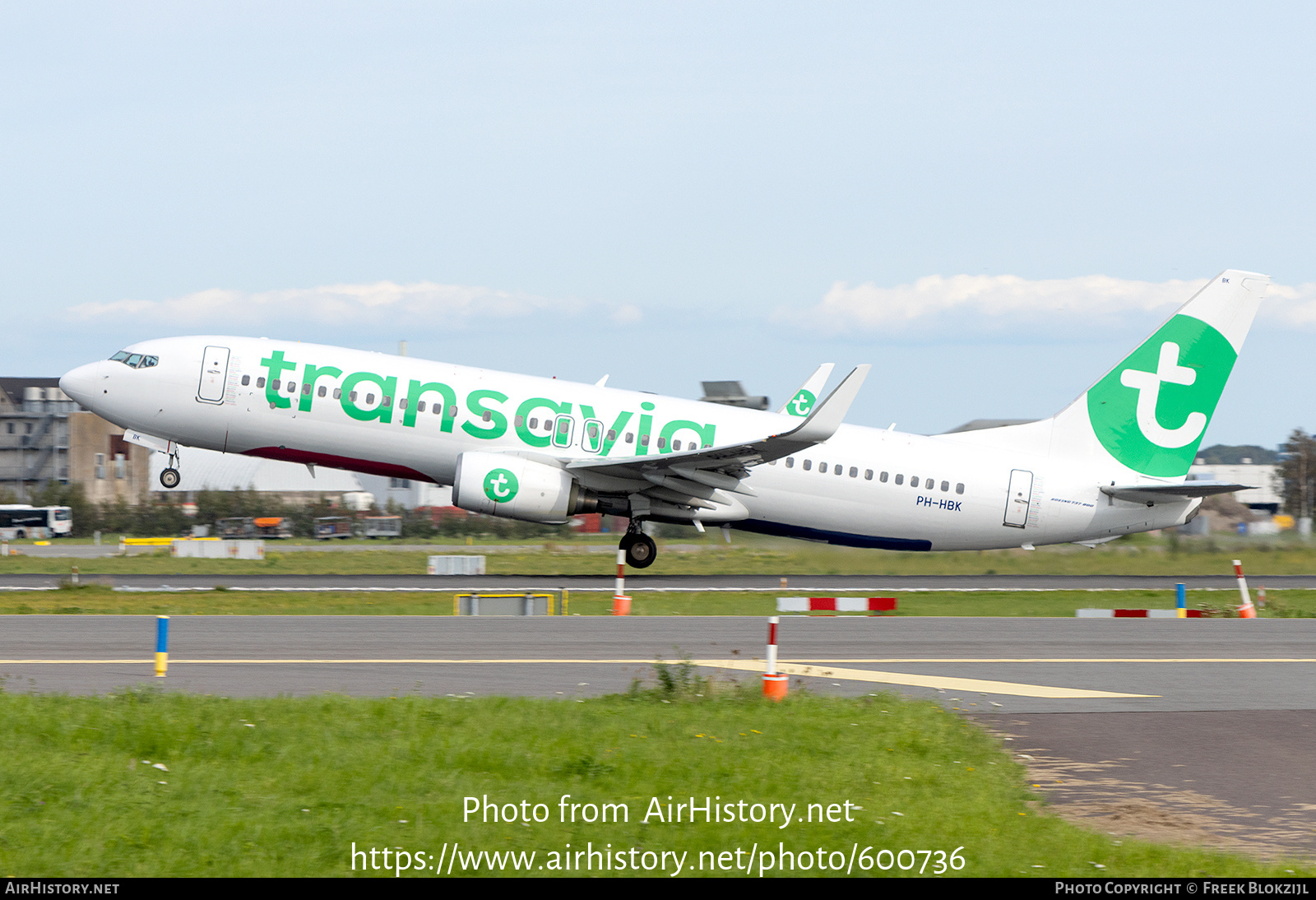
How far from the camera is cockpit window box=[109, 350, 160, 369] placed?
27234 mm

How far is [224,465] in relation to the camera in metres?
88.3

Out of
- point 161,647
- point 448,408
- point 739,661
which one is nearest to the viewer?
point 161,647

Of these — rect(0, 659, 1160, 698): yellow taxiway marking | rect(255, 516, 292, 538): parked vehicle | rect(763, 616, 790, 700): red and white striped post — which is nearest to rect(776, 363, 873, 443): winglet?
rect(0, 659, 1160, 698): yellow taxiway marking

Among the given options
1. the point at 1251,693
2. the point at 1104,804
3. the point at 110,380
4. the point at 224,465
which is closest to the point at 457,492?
the point at 110,380

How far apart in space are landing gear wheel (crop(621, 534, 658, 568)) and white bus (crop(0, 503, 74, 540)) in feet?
145

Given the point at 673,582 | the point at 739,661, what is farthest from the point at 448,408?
the point at 739,661

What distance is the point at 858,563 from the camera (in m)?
30.0

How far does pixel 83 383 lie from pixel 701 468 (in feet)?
44.6

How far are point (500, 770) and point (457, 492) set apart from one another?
18.0 meters

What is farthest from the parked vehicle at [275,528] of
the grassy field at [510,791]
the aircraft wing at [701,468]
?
the grassy field at [510,791]

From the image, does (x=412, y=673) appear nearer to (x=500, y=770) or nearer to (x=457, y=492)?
(x=500, y=770)

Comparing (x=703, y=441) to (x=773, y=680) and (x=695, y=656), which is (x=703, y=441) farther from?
(x=773, y=680)

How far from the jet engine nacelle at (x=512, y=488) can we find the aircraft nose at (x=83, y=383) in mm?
8169

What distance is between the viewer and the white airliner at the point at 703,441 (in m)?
26.6
